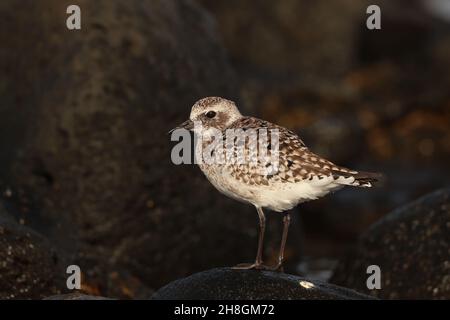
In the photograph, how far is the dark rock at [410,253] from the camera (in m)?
9.61

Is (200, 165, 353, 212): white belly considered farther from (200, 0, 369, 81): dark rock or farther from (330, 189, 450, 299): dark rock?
(200, 0, 369, 81): dark rock

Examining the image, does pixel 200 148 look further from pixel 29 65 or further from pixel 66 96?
pixel 29 65

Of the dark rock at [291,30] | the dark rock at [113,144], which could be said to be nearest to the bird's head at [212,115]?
the dark rock at [113,144]

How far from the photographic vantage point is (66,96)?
11430 millimetres

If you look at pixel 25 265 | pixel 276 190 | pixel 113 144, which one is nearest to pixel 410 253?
pixel 276 190

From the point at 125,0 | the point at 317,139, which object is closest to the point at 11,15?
the point at 125,0

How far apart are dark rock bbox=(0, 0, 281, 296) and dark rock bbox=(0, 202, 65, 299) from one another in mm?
1750

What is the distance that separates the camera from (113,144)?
11.5 metres

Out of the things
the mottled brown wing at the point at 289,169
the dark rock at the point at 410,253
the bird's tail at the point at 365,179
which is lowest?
the dark rock at the point at 410,253

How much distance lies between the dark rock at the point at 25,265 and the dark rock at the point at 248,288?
1.49 meters

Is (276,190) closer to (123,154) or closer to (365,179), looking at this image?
(365,179)

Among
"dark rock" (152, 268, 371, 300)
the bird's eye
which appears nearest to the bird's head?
the bird's eye

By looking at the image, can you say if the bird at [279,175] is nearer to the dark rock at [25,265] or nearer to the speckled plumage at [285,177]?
the speckled plumage at [285,177]

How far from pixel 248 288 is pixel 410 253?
2789mm
